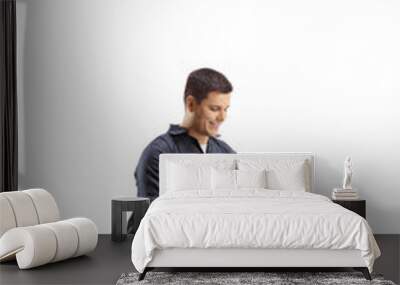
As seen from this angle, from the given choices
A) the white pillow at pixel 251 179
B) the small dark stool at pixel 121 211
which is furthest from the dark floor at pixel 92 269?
the white pillow at pixel 251 179

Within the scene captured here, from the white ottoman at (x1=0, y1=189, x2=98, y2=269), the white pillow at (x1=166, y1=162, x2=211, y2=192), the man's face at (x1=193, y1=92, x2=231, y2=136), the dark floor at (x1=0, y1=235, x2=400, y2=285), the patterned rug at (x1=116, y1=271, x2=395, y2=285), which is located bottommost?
the dark floor at (x1=0, y1=235, x2=400, y2=285)

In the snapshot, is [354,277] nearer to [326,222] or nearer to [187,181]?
[326,222]

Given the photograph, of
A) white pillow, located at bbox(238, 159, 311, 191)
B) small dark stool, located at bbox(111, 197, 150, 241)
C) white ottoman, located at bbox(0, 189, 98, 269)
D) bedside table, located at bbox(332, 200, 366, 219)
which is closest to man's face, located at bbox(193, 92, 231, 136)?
white pillow, located at bbox(238, 159, 311, 191)

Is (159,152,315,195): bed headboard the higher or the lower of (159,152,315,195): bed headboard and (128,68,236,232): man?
the lower

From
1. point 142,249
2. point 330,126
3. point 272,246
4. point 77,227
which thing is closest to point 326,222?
point 272,246

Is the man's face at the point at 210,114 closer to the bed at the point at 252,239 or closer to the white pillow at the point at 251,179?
the white pillow at the point at 251,179

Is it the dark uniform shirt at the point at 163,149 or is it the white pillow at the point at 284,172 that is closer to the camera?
the white pillow at the point at 284,172

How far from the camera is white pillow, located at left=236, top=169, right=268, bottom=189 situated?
689 centimetres

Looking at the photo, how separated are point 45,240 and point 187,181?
6.26 ft

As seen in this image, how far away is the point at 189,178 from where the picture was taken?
7.04 m

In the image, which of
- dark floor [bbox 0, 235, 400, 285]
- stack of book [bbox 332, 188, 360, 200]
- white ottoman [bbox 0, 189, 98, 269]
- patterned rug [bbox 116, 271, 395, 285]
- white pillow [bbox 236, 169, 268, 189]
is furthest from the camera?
stack of book [bbox 332, 188, 360, 200]

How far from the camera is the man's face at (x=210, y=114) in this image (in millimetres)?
7672

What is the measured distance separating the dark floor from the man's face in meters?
1.71

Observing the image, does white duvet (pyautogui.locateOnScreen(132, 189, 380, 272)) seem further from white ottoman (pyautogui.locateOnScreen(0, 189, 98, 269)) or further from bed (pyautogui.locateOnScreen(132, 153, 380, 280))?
white ottoman (pyautogui.locateOnScreen(0, 189, 98, 269))
